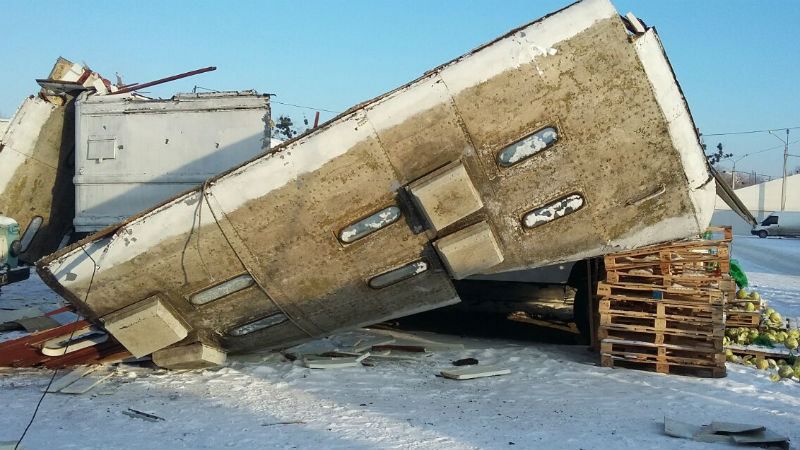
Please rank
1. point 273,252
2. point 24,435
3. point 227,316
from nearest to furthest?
point 24,435 → point 273,252 → point 227,316

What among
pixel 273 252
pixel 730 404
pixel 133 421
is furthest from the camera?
pixel 273 252

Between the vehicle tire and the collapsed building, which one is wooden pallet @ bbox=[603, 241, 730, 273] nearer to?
the collapsed building

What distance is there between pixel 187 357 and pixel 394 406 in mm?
2434

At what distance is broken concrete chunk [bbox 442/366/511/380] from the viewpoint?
7022 millimetres

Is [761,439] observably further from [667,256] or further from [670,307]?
[667,256]

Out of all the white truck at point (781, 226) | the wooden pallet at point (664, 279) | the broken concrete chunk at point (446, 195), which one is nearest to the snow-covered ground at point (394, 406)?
the wooden pallet at point (664, 279)

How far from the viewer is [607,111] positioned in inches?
245

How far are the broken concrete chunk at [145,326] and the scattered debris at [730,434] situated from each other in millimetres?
4697

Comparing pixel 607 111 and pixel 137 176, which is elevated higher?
pixel 137 176

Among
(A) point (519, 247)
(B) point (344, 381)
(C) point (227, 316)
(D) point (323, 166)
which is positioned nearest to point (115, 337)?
(C) point (227, 316)

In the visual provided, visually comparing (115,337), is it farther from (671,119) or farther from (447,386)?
(671,119)

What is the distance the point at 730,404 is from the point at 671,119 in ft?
8.80

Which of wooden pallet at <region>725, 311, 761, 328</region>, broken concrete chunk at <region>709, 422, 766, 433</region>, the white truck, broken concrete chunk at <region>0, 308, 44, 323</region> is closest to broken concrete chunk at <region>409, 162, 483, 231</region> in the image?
broken concrete chunk at <region>709, 422, 766, 433</region>

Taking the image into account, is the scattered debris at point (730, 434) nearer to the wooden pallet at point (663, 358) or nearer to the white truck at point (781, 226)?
the wooden pallet at point (663, 358)
